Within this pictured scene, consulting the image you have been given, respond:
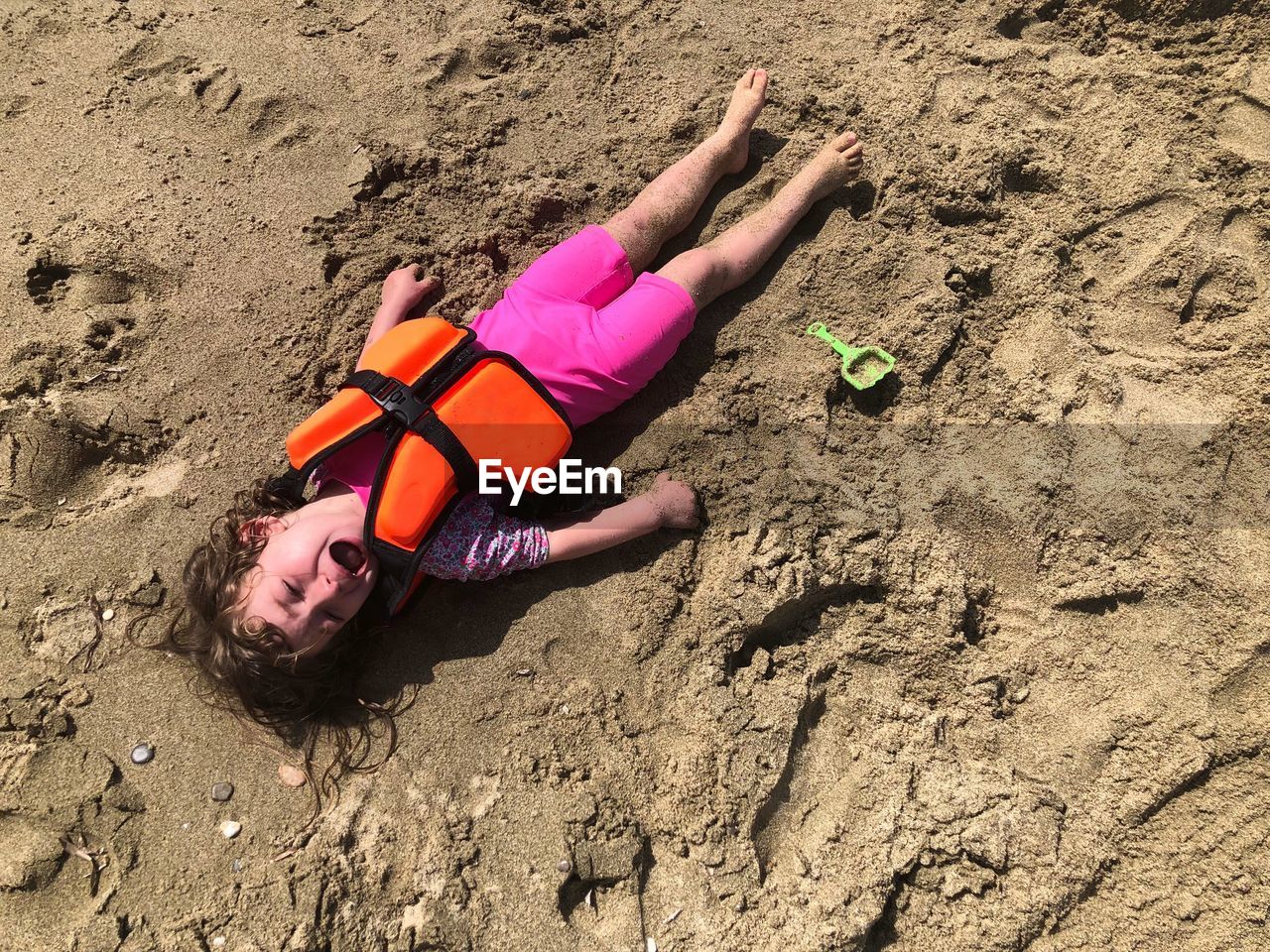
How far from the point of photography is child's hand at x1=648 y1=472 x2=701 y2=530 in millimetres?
2418

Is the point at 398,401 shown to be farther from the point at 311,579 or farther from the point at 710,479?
the point at 710,479

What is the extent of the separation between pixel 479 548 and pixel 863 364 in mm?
1471

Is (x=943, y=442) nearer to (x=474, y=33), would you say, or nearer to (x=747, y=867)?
(x=747, y=867)

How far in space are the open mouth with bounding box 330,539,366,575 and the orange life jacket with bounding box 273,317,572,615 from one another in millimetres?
47

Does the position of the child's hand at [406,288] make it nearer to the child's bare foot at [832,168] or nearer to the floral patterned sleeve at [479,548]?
the floral patterned sleeve at [479,548]

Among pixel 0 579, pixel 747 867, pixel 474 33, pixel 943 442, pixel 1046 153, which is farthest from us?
pixel 474 33

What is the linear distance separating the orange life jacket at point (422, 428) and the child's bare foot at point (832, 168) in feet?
4.16

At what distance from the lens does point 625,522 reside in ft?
7.82

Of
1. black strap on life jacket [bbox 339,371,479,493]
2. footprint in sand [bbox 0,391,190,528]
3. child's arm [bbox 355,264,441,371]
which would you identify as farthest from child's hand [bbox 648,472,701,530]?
footprint in sand [bbox 0,391,190,528]

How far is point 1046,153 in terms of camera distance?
2662mm

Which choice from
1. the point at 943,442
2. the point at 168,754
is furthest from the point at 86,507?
the point at 943,442

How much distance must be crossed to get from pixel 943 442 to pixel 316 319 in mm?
2283

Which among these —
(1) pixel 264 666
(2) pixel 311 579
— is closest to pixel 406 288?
(2) pixel 311 579

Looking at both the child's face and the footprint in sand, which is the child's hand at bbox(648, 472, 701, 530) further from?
the footprint in sand
